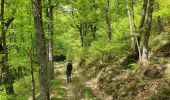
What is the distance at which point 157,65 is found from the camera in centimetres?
1659

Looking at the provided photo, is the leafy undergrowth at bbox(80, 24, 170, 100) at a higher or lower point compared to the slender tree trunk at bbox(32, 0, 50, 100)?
lower

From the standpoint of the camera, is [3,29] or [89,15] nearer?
[3,29]

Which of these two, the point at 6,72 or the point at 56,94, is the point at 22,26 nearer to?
the point at 6,72

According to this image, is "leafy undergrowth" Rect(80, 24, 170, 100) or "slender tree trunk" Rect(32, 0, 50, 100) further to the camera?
"leafy undergrowth" Rect(80, 24, 170, 100)

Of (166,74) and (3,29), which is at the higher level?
(3,29)

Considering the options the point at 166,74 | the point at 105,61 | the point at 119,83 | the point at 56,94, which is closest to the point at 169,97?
the point at 166,74

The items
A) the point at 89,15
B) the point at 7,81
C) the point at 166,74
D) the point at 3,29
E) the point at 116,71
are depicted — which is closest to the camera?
the point at 166,74

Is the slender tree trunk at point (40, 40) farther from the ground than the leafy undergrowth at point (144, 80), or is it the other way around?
the slender tree trunk at point (40, 40)

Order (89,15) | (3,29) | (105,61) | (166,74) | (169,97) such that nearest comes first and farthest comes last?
(169,97), (166,74), (3,29), (105,61), (89,15)

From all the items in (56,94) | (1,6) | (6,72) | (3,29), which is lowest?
(56,94)

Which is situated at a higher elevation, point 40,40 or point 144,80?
point 40,40

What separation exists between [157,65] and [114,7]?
2025 centimetres

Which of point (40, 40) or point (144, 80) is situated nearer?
point (40, 40)

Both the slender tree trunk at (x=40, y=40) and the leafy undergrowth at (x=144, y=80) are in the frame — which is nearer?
the slender tree trunk at (x=40, y=40)
